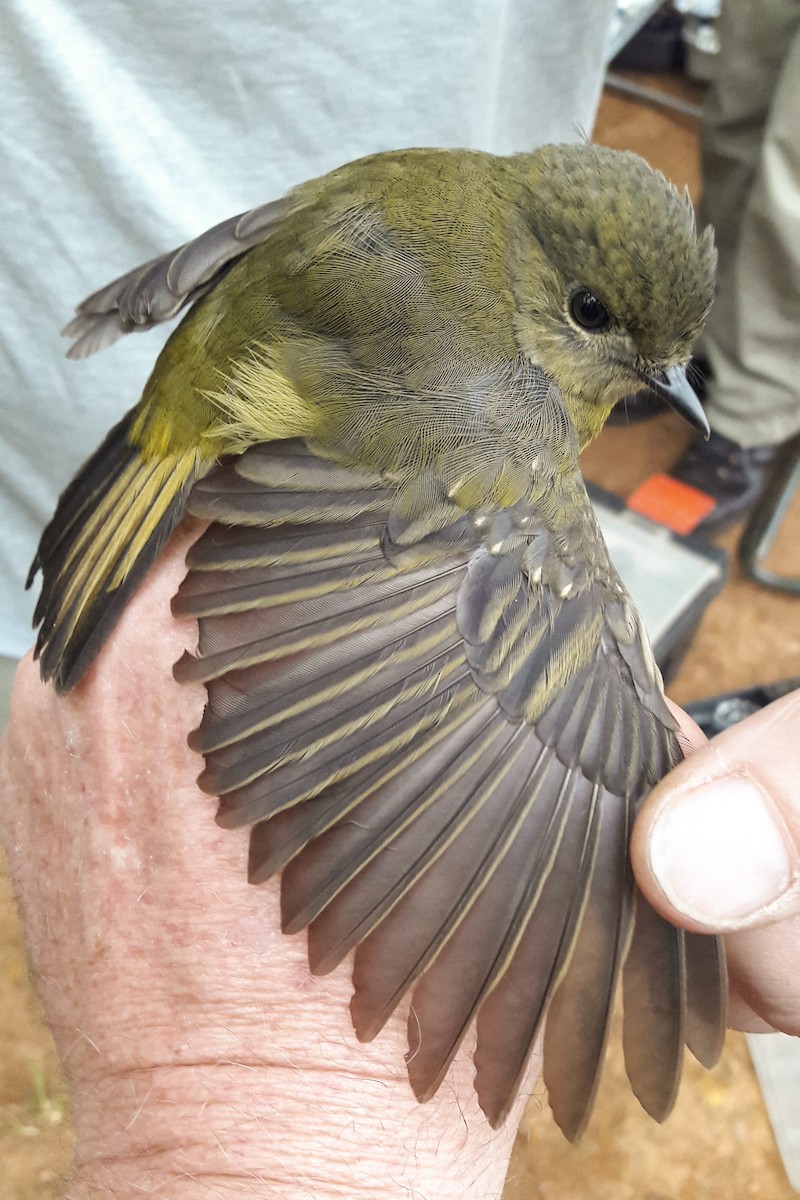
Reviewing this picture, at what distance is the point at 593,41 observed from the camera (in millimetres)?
2414

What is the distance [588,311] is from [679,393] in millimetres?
236

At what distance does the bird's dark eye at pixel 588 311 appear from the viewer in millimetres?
1643

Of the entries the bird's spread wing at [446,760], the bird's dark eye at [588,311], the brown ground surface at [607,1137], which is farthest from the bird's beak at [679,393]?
the brown ground surface at [607,1137]

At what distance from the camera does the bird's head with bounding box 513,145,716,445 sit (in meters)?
1.56

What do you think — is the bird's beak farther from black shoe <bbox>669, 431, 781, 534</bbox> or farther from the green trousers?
black shoe <bbox>669, 431, 781, 534</bbox>

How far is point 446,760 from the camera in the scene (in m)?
1.24

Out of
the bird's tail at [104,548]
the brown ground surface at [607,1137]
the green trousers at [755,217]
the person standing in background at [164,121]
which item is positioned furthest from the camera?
the green trousers at [755,217]

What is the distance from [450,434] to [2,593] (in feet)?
5.19

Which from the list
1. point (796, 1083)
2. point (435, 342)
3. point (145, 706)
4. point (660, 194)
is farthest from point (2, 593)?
point (796, 1083)

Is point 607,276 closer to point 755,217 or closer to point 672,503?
point 672,503

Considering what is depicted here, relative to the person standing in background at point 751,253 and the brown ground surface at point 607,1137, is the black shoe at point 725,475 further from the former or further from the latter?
the brown ground surface at point 607,1137

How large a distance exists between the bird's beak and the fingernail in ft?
2.61

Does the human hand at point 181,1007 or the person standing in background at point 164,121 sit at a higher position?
the person standing in background at point 164,121

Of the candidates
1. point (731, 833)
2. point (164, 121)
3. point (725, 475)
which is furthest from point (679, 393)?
point (725, 475)
